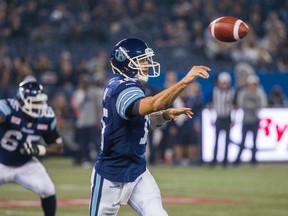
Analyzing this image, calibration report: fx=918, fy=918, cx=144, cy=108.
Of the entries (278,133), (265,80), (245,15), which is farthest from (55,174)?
(245,15)

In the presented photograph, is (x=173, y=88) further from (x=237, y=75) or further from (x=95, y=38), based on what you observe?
(x=95, y=38)

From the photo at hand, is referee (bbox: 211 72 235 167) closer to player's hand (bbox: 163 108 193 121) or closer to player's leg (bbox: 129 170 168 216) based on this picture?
player's hand (bbox: 163 108 193 121)

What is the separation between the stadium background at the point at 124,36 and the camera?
17359mm

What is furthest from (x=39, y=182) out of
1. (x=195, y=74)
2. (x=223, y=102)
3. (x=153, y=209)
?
(x=223, y=102)

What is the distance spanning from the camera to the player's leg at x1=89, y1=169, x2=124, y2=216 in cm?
639

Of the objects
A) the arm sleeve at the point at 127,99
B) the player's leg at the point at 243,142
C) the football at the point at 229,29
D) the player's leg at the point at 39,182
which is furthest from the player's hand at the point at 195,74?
the player's leg at the point at 243,142

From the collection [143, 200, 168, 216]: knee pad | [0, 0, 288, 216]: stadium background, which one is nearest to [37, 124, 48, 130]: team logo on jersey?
[143, 200, 168, 216]: knee pad

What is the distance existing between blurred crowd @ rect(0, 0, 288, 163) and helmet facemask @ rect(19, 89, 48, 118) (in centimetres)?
905

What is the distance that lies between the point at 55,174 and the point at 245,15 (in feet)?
28.3

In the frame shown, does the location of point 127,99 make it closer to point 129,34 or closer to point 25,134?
point 25,134

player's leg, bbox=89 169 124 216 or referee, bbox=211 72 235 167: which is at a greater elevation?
player's leg, bbox=89 169 124 216

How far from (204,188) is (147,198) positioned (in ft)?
21.5

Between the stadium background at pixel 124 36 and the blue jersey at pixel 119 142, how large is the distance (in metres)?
8.20

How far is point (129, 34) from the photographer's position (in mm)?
20562
